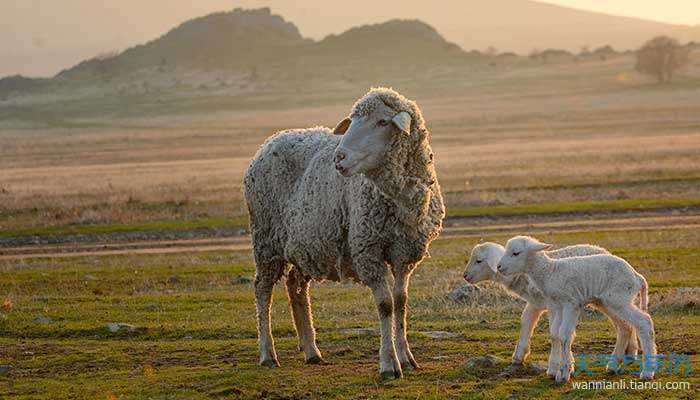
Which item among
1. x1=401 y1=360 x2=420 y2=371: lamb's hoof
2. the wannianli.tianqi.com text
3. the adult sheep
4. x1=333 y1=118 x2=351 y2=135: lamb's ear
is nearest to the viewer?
the wannianli.tianqi.com text

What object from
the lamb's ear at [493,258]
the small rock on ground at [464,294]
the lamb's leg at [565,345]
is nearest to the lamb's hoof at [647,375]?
the lamb's leg at [565,345]

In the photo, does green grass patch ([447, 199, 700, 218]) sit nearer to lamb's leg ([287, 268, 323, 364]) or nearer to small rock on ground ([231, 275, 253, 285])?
small rock on ground ([231, 275, 253, 285])

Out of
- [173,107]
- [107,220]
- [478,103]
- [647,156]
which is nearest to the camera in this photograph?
[107,220]

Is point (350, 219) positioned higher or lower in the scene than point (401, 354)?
higher

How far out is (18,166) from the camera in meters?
68.8

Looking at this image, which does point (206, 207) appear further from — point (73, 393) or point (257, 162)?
point (73, 393)

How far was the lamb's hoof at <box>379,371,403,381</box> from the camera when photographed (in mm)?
13133

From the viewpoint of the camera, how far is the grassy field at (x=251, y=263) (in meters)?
13.6

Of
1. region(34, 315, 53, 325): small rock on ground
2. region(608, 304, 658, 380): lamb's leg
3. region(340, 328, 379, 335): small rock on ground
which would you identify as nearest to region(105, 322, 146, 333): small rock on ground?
region(34, 315, 53, 325): small rock on ground

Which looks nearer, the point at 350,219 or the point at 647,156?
the point at 350,219

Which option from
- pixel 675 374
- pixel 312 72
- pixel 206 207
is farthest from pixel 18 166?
pixel 312 72

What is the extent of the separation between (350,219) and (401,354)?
6.25 feet

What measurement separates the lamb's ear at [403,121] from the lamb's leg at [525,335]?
2.94m

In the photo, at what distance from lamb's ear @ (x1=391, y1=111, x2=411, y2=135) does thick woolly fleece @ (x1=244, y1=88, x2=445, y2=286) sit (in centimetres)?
23
